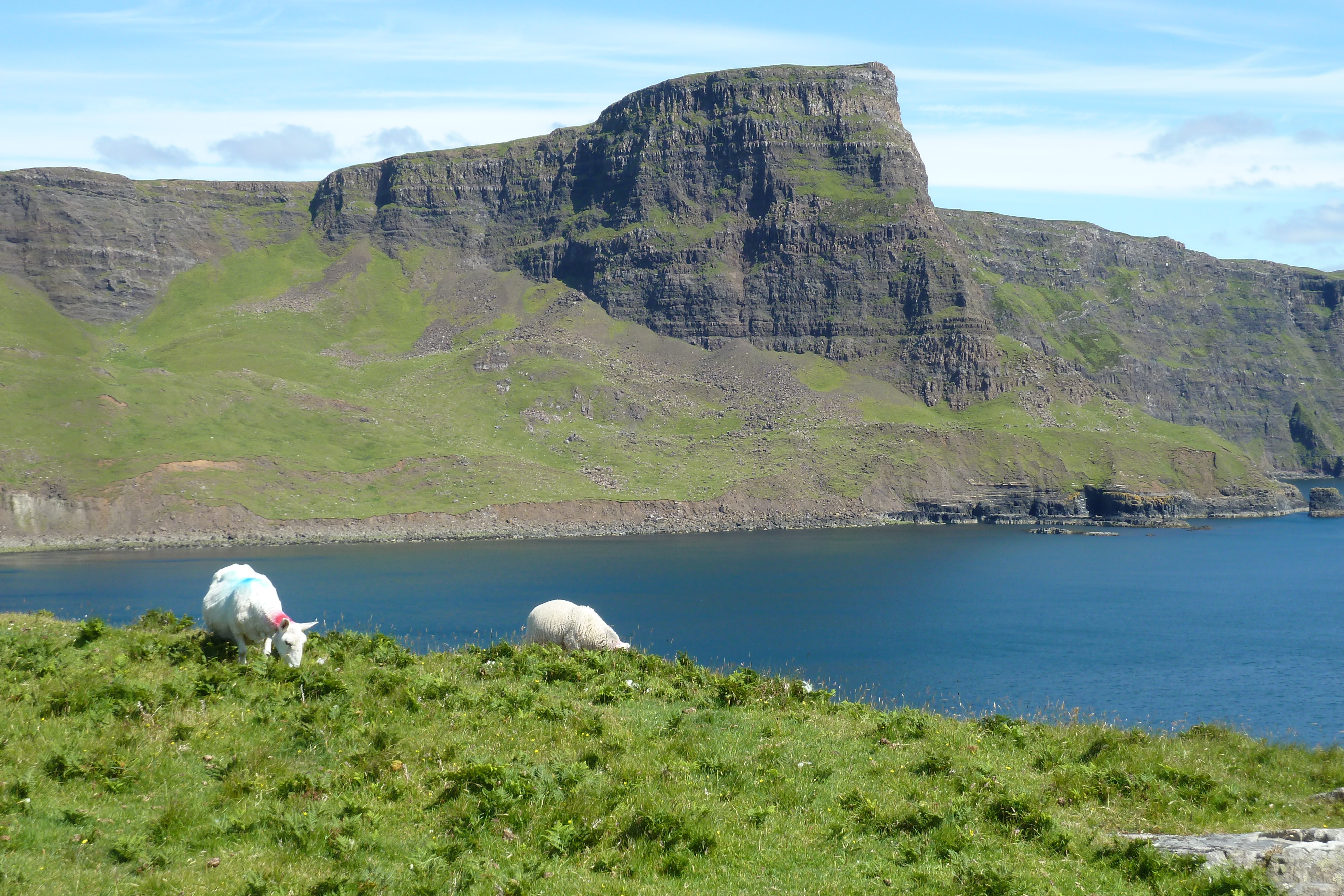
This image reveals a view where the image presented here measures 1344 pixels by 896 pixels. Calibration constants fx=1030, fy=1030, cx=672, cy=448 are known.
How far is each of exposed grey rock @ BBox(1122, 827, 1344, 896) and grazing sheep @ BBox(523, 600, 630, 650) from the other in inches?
694

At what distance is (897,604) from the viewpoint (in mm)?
106312

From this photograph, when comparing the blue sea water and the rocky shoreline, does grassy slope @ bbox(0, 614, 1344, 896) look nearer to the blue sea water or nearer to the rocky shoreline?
the blue sea water

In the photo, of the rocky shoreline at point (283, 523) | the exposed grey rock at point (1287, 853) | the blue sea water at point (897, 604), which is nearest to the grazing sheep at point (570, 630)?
the blue sea water at point (897, 604)

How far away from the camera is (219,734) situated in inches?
679

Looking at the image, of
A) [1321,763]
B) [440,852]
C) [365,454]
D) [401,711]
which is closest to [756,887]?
[440,852]

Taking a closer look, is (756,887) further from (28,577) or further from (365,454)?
(365,454)

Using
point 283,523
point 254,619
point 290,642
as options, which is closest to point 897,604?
point 290,642

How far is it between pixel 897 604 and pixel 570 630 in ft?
265

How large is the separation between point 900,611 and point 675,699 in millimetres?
82344

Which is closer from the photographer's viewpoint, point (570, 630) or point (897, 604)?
point (570, 630)

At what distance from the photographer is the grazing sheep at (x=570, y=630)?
30.5 meters

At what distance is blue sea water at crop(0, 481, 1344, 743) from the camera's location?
68.2m

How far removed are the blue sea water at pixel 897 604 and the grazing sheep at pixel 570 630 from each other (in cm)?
587

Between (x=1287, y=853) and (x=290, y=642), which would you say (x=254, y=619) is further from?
(x=1287, y=853)
